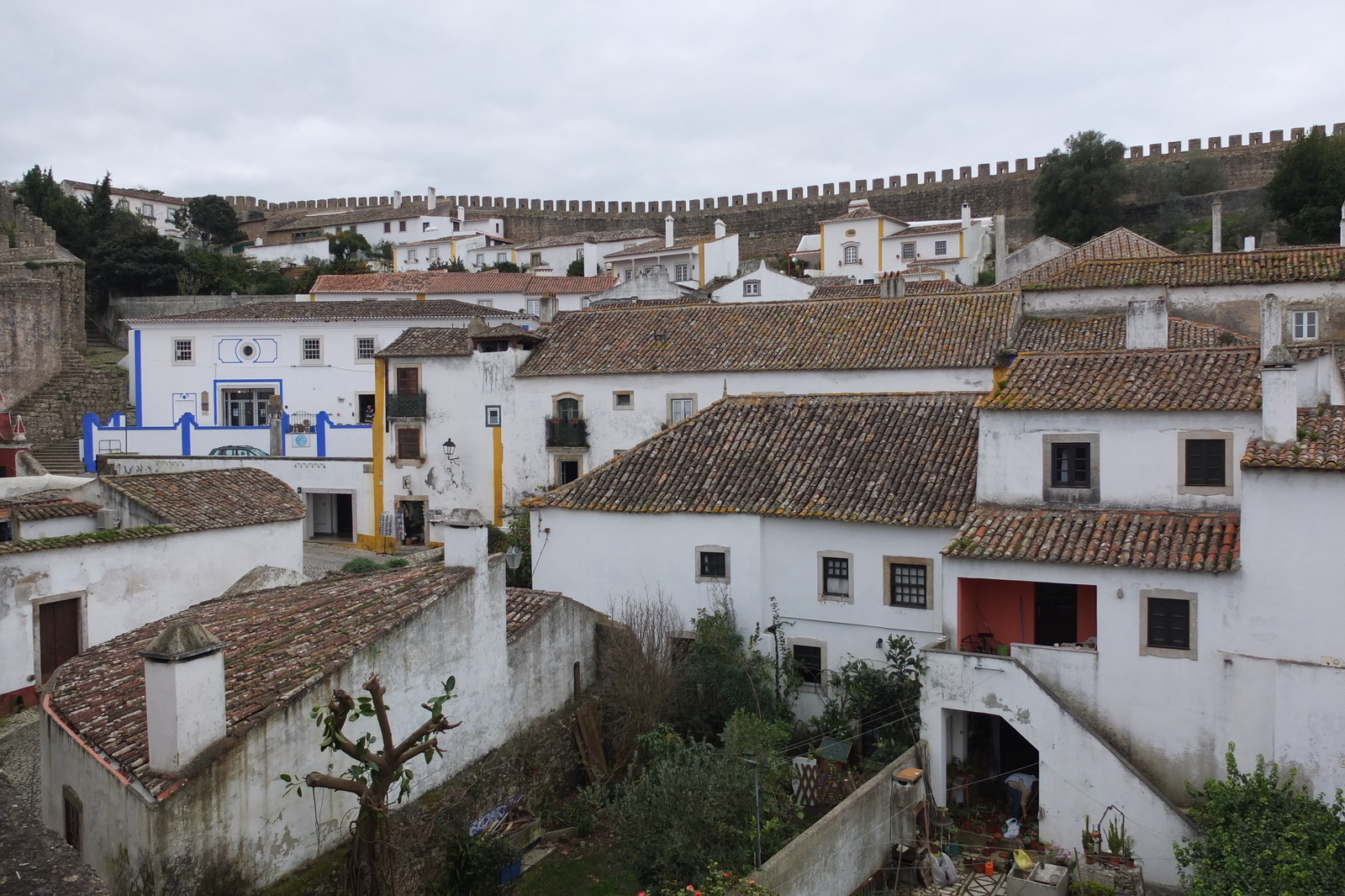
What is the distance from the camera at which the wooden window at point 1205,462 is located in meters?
14.4

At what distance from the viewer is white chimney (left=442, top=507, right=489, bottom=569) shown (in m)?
12.4

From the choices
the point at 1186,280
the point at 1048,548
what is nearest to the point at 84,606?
the point at 1048,548

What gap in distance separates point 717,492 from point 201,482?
9.33 metres

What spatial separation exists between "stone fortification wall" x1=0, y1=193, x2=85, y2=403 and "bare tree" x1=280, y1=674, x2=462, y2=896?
35.1 meters

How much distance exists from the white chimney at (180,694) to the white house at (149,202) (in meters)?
65.7

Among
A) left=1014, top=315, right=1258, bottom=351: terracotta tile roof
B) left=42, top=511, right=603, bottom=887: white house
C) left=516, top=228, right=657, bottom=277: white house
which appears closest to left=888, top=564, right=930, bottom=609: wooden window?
left=42, top=511, right=603, bottom=887: white house

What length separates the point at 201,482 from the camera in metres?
18.8

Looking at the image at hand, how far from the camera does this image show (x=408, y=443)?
30.5 meters

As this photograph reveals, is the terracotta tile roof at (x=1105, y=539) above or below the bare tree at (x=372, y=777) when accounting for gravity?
above

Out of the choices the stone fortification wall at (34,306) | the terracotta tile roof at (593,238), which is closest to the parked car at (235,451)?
the stone fortification wall at (34,306)

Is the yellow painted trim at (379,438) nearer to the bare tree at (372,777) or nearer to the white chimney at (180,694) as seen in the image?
the bare tree at (372,777)

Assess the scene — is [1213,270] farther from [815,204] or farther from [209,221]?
[209,221]

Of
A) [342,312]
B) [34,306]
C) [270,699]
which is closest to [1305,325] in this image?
[270,699]

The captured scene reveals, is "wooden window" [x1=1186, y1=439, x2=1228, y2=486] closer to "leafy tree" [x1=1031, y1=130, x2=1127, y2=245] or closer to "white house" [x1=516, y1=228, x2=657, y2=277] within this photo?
"leafy tree" [x1=1031, y1=130, x2=1127, y2=245]
